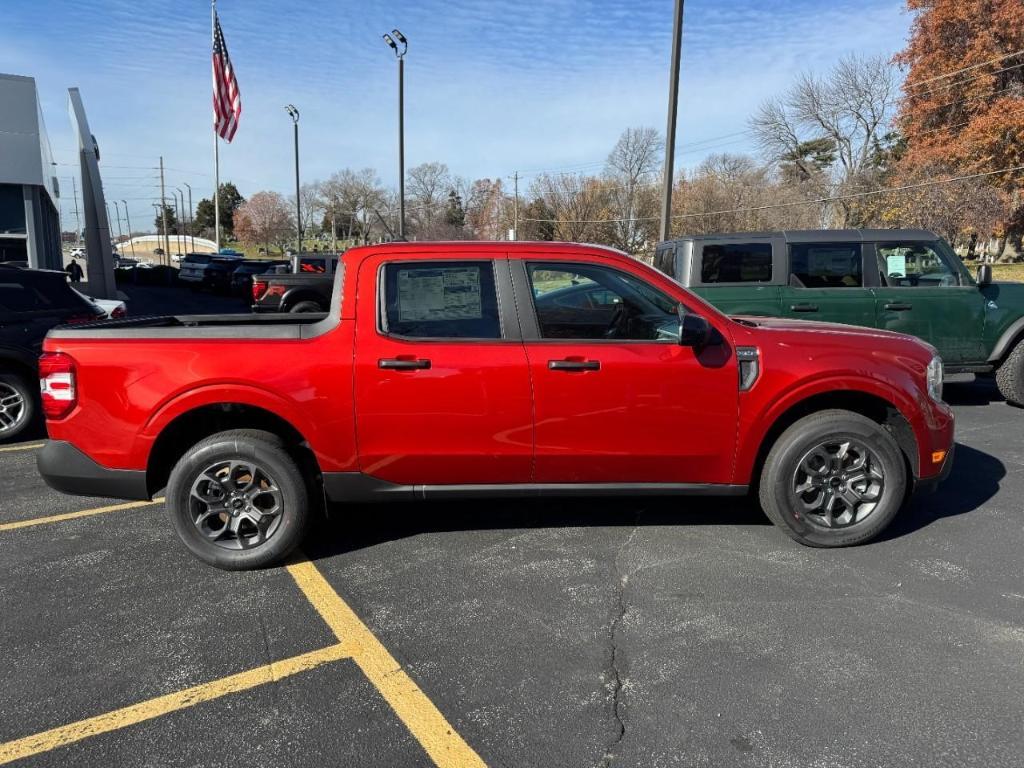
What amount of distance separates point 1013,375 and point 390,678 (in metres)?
7.68

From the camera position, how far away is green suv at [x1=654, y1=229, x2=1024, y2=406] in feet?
24.4

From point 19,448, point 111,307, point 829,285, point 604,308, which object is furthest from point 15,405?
point 829,285

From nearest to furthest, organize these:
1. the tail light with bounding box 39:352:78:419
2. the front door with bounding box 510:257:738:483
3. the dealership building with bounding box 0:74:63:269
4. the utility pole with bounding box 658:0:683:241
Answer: the tail light with bounding box 39:352:78:419 → the front door with bounding box 510:257:738:483 → the utility pole with bounding box 658:0:683:241 → the dealership building with bounding box 0:74:63:269

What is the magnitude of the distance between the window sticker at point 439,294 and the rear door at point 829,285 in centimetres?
476

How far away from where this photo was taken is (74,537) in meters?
4.29

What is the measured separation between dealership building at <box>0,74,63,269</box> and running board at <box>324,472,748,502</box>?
702 inches

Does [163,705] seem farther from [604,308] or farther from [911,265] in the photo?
[911,265]

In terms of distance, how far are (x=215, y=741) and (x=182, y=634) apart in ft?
2.78

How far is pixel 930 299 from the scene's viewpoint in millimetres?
7465

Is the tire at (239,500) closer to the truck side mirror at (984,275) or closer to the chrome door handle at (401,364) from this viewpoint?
the chrome door handle at (401,364)

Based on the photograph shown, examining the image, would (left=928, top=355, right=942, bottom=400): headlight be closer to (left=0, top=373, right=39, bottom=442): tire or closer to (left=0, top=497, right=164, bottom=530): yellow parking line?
(left=0, top=497, right=164, bottom=530): yellow parking line

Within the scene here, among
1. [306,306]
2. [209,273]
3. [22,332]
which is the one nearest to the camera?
[22,332]

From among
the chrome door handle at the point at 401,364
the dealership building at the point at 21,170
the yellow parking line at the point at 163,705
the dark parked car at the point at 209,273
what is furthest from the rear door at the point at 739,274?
the dark parked car at the point at 209,273

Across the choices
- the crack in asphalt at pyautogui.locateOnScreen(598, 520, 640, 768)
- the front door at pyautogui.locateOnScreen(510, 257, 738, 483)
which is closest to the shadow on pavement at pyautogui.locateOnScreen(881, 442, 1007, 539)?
the front door at pyautogui.locateOnScreen(510, 257, 738, 483)
